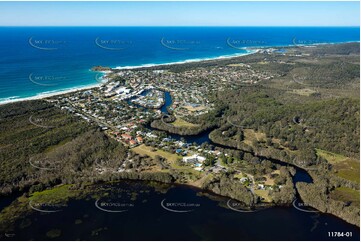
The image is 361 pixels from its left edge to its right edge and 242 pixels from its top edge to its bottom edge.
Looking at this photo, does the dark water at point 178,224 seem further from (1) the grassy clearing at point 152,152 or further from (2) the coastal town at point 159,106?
(1) the grassy clearing at point 152,152

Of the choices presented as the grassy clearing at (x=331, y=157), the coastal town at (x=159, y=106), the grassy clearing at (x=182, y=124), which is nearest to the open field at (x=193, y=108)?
the coastal town at (x=159, y=106)

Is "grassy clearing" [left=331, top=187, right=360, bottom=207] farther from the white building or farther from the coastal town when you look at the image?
the white building

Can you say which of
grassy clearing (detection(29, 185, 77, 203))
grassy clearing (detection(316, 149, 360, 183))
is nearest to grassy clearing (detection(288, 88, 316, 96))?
grassy clearing (detection(316, 149, 360, 183))

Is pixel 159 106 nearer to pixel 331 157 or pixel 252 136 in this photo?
pixel 252 136

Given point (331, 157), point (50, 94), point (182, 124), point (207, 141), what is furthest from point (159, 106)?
point (331, 157)

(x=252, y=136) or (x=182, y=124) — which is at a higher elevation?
(x=182, y=124)
